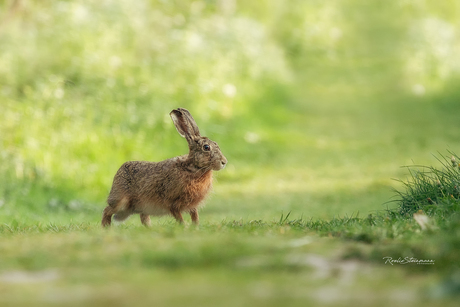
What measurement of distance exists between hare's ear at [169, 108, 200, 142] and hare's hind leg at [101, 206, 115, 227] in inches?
42.7

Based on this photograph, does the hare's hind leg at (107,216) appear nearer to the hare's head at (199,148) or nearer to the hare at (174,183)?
the hare at (174,183)

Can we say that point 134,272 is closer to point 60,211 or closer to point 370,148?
point 60,211

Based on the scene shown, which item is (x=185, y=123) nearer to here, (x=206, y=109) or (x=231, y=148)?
(x=231, y=148)

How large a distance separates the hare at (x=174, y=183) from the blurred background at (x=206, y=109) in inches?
72.8

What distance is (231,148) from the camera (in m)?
14.7

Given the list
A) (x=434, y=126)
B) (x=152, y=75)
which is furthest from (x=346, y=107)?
(x=152, y=75)

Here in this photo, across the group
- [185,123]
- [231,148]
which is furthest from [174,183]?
[231,148]

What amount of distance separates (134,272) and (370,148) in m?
12.9

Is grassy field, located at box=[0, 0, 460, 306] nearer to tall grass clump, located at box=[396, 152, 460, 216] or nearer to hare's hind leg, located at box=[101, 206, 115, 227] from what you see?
tall grass clump, located at box=[396, 152, 460, 216]

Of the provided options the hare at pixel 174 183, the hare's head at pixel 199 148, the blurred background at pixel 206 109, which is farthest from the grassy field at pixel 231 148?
the hare's head at pixel 199 148

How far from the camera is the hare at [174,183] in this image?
6.75m

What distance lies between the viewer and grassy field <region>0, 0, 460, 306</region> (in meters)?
3.85

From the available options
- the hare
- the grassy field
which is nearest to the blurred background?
the grassy field

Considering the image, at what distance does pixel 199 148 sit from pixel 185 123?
0.32 meters
